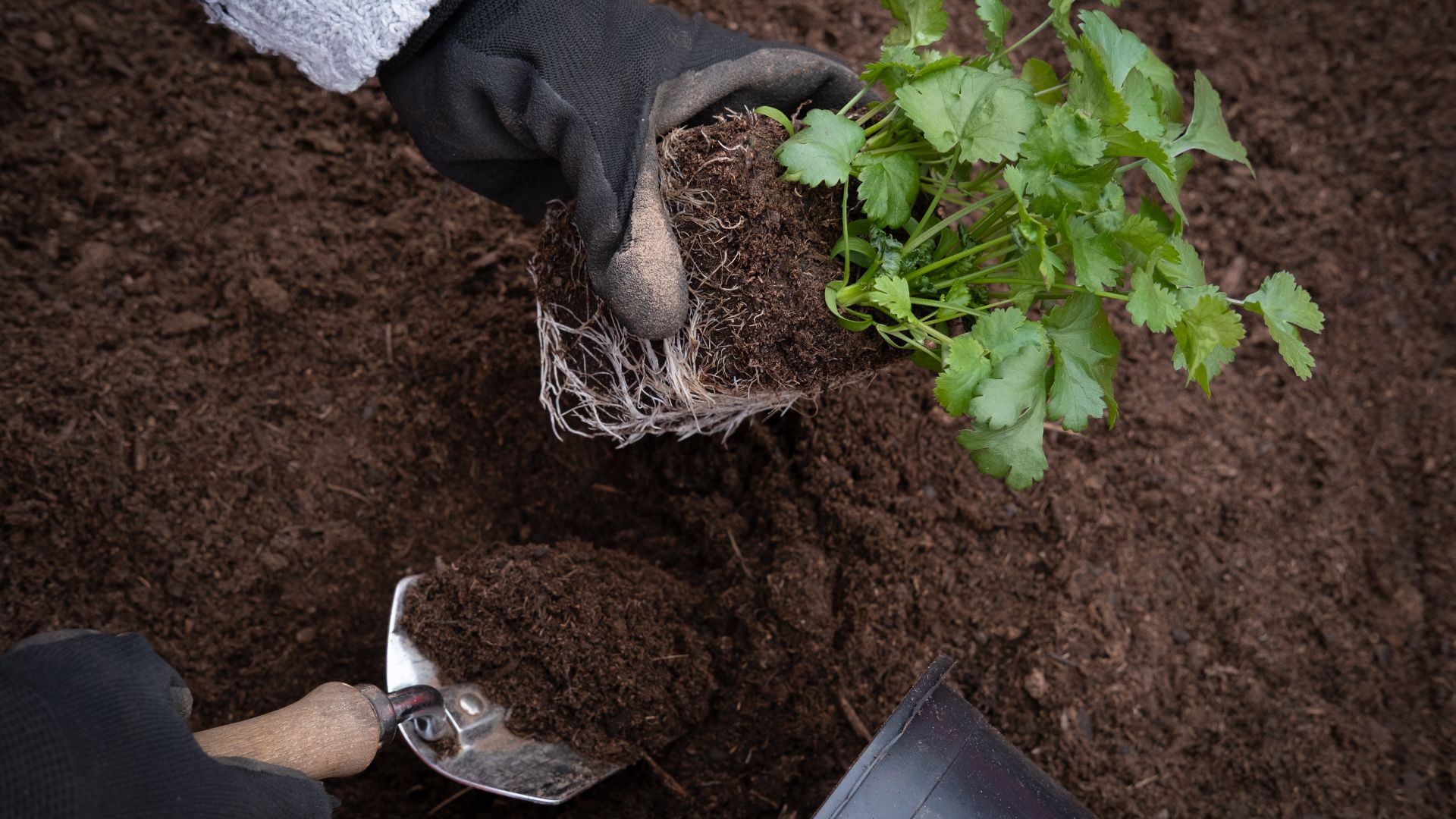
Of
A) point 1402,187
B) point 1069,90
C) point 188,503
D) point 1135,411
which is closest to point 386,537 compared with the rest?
point 188,503

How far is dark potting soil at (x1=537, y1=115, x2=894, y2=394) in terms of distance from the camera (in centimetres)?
168

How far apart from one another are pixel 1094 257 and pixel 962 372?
0.99ft

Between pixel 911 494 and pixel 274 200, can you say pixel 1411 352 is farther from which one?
pixel 274 200

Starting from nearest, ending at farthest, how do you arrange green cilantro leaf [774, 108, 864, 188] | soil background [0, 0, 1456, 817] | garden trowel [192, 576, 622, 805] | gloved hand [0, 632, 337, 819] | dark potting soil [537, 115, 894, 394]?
gloved hand [0, 632, 337, 819], green cilantro leaf [774, 108, 864, 188], dark potting soil [537, 115, 894, 394], garden trowel [192, 576, 622, 805], soil background [0, 0, 1456, 817]

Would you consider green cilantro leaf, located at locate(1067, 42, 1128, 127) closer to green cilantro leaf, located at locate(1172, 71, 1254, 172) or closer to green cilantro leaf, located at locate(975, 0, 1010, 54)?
green cilantro leaf, located at locate(975, 0, 1010, 54)

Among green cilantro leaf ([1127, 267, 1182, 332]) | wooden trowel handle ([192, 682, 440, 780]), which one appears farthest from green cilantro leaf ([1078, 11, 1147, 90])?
wooden trowel handle ([192, 682, 440, 780])

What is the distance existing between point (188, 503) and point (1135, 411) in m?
2.45

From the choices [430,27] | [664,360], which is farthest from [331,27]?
[664,360]

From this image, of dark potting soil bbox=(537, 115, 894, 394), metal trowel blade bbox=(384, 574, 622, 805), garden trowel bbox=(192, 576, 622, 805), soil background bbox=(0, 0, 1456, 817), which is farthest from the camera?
soil background bbox=(0, 0, 1456, 817)

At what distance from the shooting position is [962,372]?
155cm

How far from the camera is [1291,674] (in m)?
2.28

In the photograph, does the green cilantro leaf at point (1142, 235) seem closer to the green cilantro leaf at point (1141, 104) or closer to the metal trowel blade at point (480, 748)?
the green cilantro leaf at point (1141, 104)

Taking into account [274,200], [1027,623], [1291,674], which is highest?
[274,200]

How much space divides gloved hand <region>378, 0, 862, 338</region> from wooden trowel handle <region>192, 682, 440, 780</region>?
0.88 metres
